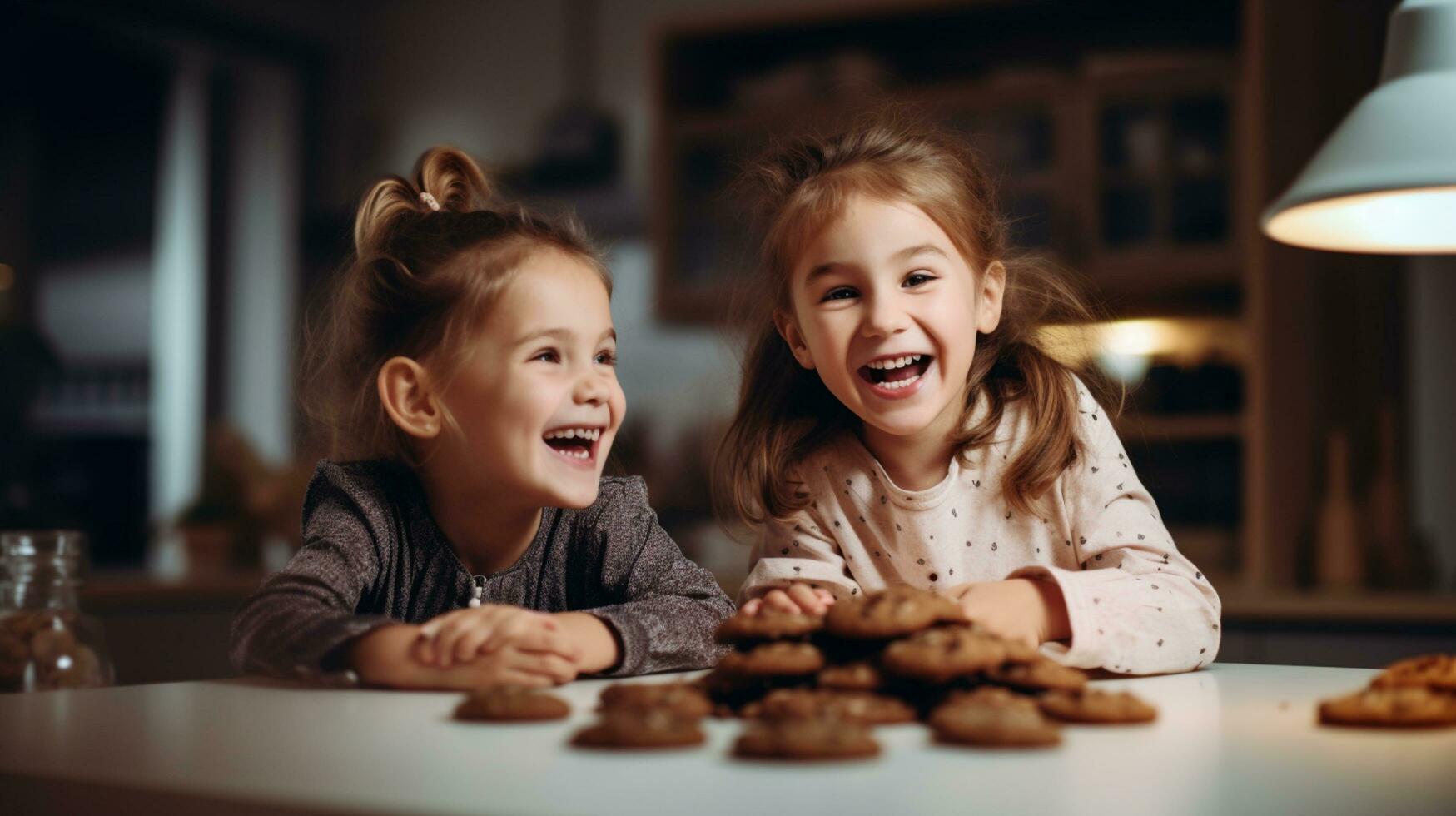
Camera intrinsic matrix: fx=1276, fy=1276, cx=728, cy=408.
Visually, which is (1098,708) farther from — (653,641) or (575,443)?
(575,443)

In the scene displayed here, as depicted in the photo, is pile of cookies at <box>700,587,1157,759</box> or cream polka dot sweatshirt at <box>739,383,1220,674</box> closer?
pile of cookies at <box>700,587,1157,759</box>

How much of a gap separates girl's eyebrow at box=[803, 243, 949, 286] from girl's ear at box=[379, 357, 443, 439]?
360 mm

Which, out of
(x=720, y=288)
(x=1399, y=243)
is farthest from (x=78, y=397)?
(x=1399, y=243)

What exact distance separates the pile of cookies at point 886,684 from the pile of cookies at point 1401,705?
0.31 ft

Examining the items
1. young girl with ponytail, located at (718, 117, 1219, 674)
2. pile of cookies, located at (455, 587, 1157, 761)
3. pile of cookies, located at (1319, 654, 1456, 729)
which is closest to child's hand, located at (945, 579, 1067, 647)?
young girl with ponytail, located at (718, 117, 1219, 674)

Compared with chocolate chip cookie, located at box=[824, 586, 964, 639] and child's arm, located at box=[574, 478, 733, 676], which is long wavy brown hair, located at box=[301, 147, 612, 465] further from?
chocolate chip cookie, located at box=[824, 586, 964, 639]

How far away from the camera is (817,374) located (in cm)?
137

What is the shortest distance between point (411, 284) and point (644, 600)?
1.18 feet

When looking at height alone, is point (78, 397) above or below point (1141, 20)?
below

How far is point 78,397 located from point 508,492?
359cm

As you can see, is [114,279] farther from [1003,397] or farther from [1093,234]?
[1003,397]

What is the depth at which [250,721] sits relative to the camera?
727mm

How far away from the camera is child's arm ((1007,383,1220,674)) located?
96cm

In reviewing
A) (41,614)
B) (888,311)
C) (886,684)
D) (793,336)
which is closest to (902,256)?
(888,311)
